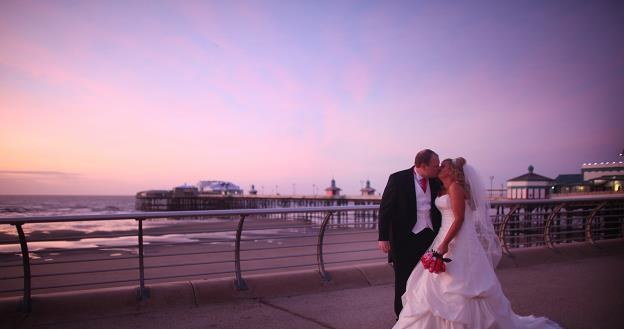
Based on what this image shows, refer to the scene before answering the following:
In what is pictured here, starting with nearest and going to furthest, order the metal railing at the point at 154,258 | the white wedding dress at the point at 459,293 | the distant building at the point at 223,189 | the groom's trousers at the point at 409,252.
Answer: the white wedding dress at the point at 459,293 < the groom's trousers at the point at 409,252 < the metal railing at the point at 154,258 < the distant building at the point at 223,189

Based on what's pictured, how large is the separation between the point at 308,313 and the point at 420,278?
45.9 inches

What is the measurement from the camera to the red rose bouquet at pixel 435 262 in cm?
313

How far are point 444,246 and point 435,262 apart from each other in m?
0.14

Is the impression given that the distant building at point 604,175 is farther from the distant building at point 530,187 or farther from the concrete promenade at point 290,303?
the concrete promenade at point 290,303

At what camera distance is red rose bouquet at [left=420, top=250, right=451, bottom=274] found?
10.3 ft

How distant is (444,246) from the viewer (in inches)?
124

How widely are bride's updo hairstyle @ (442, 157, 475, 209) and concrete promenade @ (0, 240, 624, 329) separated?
4.43ft

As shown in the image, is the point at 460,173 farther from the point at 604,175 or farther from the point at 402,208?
the point at 604,175

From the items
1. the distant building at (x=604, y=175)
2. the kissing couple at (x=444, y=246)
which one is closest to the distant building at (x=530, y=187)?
the distant building at (x=604, y=175)

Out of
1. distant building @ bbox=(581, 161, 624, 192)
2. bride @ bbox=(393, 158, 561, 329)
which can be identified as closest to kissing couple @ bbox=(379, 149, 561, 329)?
bride @ bbox=(393, 158, 561, 329)

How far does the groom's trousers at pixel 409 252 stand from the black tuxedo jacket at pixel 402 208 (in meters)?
0.02

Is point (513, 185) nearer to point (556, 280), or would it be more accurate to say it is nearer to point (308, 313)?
point (556, 280)

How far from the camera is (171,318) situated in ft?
12.2

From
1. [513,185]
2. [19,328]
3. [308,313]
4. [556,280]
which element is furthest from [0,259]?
[513,185]
